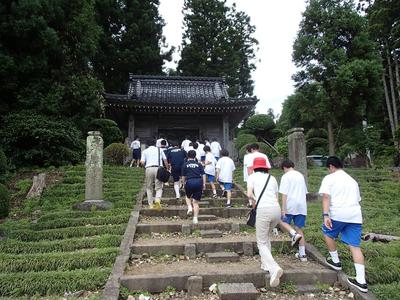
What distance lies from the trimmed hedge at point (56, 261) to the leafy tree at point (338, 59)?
1588 centimetres

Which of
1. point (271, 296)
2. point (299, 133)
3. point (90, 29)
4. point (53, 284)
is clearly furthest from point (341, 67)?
point (53, 284)

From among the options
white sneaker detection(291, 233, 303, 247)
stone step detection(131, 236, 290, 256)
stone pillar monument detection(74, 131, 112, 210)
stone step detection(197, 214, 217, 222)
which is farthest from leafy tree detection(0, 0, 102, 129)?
white sneaker detection(291, 233, 303, 247)

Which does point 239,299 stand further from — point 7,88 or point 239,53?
point 239,53

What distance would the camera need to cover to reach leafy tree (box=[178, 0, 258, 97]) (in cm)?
3142

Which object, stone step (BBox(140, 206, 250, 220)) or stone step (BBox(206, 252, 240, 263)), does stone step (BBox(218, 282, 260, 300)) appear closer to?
stone step (BBox(206, 252, 240, 263))

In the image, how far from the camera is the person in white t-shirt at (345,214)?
4.50m

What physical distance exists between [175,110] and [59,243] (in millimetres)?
13174

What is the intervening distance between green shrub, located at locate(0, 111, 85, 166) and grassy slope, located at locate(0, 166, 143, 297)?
2603 mm

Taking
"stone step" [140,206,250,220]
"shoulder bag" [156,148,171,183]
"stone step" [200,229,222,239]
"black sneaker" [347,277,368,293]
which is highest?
"shoulder bag" [156,148,171,183]

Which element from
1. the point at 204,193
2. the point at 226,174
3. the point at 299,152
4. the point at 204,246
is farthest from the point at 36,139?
the point at 299,152

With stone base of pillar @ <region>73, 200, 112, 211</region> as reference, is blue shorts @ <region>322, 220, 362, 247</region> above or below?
below

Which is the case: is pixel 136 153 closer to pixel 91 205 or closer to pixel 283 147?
pixel 91 205

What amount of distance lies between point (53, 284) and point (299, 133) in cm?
804

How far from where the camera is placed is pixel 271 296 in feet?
15.3
